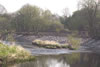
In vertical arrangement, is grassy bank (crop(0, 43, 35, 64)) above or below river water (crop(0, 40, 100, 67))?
above

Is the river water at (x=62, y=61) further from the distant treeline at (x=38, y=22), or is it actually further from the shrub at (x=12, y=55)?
the distant treeline at (x=38, y=22)

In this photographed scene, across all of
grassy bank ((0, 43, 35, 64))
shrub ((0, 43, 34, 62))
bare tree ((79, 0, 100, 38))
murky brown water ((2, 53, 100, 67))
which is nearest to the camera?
grassy bank ((0, 43, 35, 64))

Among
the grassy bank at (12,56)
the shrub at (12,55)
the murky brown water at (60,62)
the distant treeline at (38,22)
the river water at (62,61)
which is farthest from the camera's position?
the distant treeline at (38,22)

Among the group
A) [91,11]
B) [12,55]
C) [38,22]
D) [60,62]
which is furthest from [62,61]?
[38,22]

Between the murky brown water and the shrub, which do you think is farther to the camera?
the murky brown water

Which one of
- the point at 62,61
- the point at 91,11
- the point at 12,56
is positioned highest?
the point at 91,11

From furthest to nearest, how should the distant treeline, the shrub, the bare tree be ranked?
1. the distant treeline
2. the bare tree
3. the shrub

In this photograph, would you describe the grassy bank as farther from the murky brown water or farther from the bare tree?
the bare tree

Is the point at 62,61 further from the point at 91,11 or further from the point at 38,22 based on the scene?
the point at 38,22

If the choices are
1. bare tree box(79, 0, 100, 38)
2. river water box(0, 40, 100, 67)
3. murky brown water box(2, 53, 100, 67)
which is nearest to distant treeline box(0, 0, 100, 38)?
bare tree box(79, 0, 100, 38)

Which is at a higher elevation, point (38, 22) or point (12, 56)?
point (38, 22)

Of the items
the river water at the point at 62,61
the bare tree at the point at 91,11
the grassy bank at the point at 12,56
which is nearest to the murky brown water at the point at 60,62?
the river water at the point at 62,61

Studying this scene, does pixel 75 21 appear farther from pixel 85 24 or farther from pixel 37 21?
pixel 37 21

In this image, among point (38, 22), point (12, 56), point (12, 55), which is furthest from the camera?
point (38, 22)
